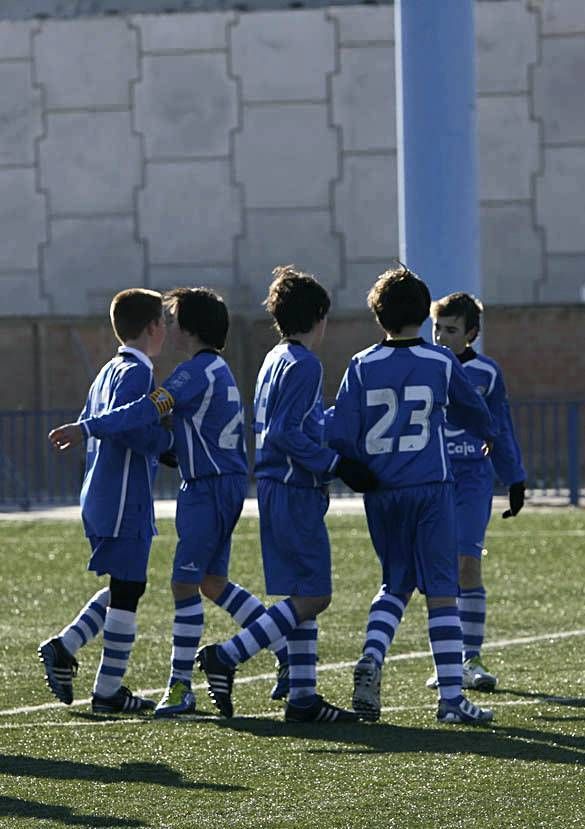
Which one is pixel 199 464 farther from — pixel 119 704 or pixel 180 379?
pixel 119 704

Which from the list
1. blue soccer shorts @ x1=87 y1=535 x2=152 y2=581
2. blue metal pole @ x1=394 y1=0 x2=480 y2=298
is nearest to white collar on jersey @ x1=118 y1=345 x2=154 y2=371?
blue soccer shorts @ x1=87 y1=535 x2=152 y2=581

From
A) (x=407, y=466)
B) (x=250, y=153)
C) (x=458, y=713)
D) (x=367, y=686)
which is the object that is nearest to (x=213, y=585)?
(x=367, y=686)

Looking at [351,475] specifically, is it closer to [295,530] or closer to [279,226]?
[295,530]

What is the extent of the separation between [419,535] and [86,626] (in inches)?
60.3

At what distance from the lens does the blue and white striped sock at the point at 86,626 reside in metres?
7.83

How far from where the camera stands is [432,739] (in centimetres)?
682

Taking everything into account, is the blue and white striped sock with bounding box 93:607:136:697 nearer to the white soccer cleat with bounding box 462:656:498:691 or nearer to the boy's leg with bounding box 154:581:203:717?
the boy's leg with bounding box 154:581:203:717

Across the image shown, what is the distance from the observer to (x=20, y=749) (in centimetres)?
681

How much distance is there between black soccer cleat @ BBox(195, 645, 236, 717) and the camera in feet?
23.7

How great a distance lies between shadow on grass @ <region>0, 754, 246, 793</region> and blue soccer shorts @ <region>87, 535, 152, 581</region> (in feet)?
3.74

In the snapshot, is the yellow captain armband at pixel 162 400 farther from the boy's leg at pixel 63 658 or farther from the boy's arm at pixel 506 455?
the boy's arm at pixel 506 455

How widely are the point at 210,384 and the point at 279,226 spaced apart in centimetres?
1674

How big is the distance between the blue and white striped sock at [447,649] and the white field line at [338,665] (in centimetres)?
45

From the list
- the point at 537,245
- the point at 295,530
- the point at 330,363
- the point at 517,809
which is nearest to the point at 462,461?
the point at 295,530
